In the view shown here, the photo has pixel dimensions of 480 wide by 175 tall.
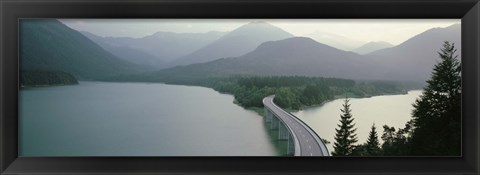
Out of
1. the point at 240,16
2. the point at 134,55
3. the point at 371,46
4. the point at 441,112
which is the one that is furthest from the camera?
the point at 134,55

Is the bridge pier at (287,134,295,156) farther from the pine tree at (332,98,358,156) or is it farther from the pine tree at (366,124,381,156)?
the pine tree at (366,124,381,156)

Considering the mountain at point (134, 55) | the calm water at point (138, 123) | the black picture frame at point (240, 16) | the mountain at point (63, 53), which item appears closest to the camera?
the black picture frame at point (240, 16)

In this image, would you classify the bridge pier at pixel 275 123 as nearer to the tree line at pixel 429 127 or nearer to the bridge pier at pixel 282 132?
the bridge pier at pixel 282 132

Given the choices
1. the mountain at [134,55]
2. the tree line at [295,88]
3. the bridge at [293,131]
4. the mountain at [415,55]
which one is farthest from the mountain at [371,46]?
the mountain at [134,55]

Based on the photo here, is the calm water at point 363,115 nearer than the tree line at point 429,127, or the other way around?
the tree line at point 429,127

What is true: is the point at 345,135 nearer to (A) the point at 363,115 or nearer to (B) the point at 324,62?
(A) the point at 363,115

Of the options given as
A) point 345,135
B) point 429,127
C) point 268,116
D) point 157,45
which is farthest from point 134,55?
point 429,127
